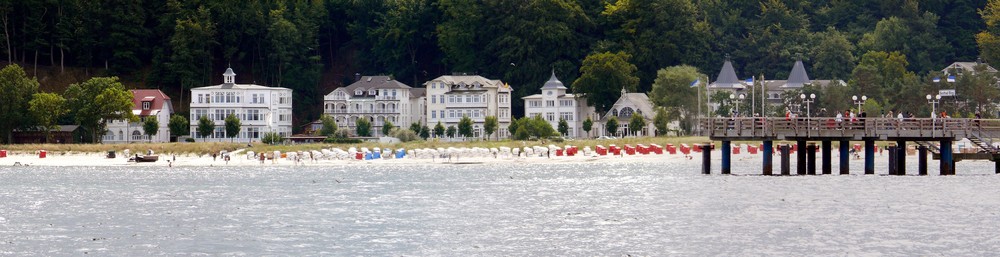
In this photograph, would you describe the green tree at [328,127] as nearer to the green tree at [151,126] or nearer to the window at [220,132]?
the window at [220,132]

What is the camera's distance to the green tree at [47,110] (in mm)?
133875

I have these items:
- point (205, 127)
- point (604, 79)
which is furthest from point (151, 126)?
point (604, 79)

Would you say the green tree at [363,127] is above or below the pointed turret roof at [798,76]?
below

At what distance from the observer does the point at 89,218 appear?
6488 centimetres

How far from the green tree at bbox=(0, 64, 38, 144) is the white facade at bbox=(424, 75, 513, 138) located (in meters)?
36.0

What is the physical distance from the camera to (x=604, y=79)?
150 metres

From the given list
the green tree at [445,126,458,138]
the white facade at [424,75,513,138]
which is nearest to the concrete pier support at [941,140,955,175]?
the green tree at [445,126,458,138]

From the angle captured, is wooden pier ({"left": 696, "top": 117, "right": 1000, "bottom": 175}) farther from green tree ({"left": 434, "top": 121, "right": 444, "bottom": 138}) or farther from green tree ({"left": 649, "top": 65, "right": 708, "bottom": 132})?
green tree ({"left": 434, "top": 121, "right": 444, "bottom": 138})

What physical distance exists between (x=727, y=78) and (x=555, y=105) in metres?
18.2

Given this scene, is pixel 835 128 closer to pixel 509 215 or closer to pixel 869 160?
pixel 869 160

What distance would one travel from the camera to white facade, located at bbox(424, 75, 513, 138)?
154m

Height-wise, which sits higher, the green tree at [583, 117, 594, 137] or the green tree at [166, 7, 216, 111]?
the green tree at [166, 7, 216, 111]

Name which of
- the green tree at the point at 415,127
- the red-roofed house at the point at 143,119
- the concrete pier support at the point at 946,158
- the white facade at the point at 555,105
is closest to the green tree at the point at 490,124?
the white facade at the point at 555,105

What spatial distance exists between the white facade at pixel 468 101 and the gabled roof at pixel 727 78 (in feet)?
64.2
